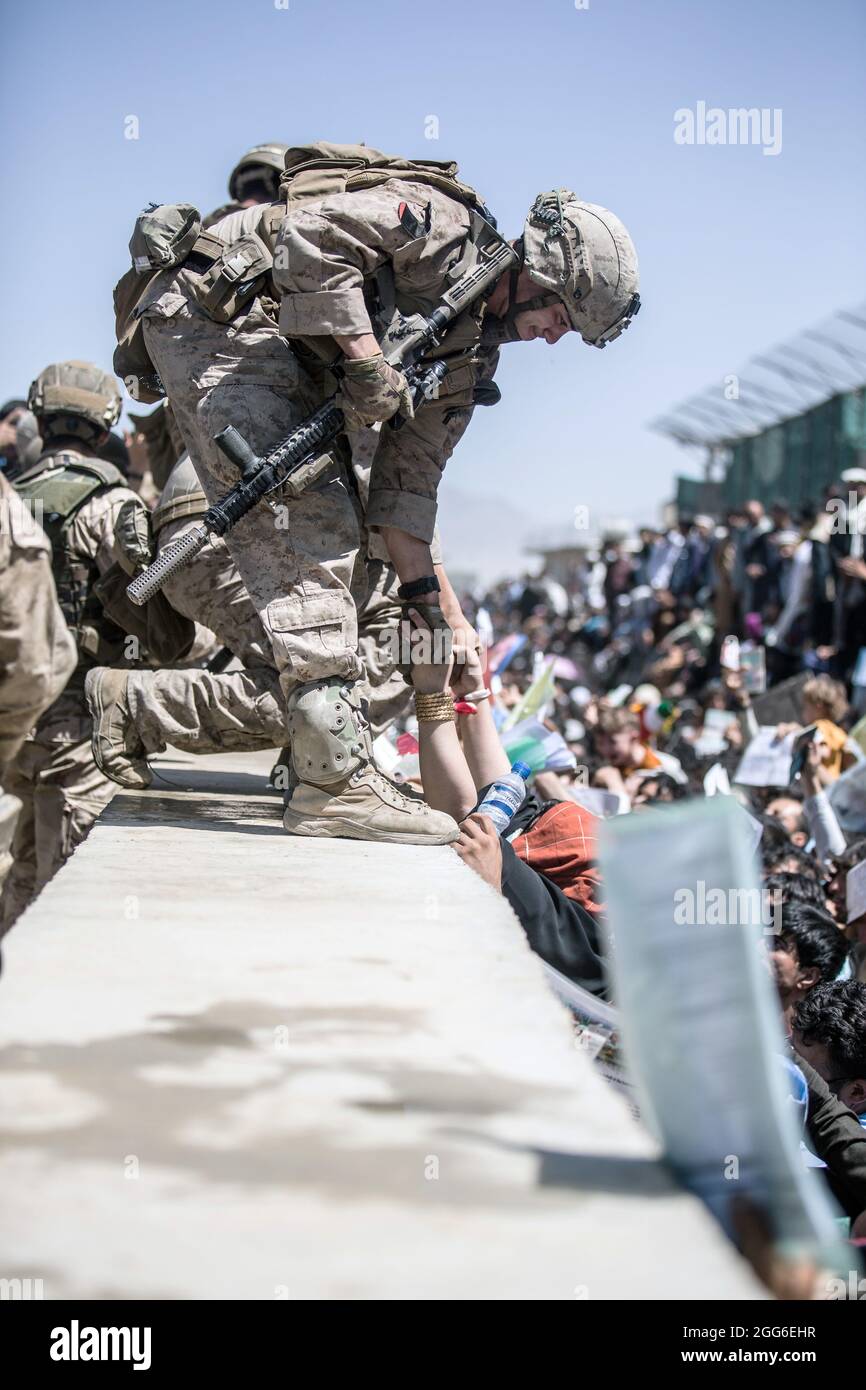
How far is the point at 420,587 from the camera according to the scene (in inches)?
176

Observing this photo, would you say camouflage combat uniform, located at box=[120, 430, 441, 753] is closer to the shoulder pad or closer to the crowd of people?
the crowd of people

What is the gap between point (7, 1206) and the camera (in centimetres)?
157

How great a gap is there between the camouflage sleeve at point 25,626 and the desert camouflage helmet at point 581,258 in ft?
6.40

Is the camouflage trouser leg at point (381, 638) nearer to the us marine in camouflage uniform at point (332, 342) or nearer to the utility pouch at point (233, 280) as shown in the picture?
the us marine in camouflage uniform at point (332, 342)

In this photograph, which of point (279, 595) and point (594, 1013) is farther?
point (279, 595)

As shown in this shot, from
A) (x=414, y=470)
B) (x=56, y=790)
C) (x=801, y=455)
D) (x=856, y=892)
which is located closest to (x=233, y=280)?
(x=414, y=470)

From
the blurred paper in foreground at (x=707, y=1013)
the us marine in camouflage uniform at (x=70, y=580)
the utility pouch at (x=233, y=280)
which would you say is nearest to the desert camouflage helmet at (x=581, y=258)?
the utility pouch at (x=233, y=280)

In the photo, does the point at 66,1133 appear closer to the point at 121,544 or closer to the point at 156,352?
the point at 156,352

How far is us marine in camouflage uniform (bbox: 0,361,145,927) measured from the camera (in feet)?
17.6

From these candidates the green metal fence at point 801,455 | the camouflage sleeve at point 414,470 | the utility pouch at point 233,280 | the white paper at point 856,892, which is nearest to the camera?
the utility pouch at point 233,280

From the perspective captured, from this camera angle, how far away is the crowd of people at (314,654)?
3664 millimetres

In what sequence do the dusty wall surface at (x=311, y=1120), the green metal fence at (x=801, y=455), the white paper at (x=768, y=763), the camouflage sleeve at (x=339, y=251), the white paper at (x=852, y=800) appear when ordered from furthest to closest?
the green metal fence at (x=801, y=455)
the white paper at (x=768, y=763)
the white paper at (x=852, y=800)
the camouflage sleeve at (x=339, y=251)
the dusty wall surface at (x=311, y=1120)
